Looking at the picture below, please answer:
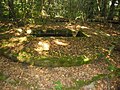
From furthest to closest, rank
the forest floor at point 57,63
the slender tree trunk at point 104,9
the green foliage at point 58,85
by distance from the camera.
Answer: the slender tree trunk at point 104,9 → the forest floor at point 57,63 → the green foliage at point 58,85

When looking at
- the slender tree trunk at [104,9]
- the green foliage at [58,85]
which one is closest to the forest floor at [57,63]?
the green foliage at [58,85]

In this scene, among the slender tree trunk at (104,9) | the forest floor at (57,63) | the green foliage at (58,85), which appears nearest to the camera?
the green foliage at (58,85)

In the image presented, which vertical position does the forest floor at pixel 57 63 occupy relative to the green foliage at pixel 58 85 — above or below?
above

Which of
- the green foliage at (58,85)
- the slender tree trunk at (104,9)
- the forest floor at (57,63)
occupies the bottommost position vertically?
the green foliage at (58,85)

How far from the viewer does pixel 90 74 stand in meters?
7.71

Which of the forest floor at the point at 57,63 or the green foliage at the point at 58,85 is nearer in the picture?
the green foliage at the point at 58,85

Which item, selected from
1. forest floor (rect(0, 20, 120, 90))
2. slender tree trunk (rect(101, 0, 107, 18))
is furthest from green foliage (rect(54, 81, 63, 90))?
slender tree trunk (rect(101, 0, 107, 18))

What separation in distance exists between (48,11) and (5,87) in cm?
839

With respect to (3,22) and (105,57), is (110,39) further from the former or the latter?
(3,22)

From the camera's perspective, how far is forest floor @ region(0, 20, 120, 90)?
709 centimetres

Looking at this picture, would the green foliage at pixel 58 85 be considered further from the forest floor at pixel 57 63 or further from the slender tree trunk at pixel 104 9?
the slender tree trunk at pixel 104 9

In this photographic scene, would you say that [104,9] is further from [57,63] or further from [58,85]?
[58,85]

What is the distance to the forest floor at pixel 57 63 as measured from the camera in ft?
23.2

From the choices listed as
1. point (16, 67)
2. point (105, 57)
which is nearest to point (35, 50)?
point (16, 67)
